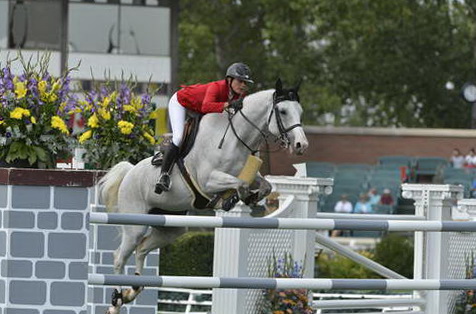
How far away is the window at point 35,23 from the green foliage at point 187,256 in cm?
1786

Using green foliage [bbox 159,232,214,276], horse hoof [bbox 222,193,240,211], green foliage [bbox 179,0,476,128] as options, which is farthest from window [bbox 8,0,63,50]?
horse hoof [bbox 222,193,240,211]

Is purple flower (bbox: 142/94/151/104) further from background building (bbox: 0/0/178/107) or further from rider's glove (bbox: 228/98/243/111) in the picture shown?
background building (bbox: 0/0/178/107)

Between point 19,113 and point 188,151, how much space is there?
1.97 metres

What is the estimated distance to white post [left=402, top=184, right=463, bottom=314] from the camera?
1019 cm

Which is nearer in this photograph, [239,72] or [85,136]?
[239,72]

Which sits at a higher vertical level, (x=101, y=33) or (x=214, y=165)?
(x=101, y=33)

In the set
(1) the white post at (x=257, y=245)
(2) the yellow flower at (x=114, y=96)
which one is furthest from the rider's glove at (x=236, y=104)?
(2) the yellow flower at (x=114, y=96)

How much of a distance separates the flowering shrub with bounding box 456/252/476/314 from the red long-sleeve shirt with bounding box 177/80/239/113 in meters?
2.25

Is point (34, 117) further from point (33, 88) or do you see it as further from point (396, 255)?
point (396, 255)

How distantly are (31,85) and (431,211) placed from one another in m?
3.52

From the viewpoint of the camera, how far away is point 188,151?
961cm

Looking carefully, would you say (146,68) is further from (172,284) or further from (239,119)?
(172,284)

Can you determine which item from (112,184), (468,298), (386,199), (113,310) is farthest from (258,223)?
(386,199)

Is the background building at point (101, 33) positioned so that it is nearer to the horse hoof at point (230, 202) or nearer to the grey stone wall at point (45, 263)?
the horse hoof at point (230, 202)
